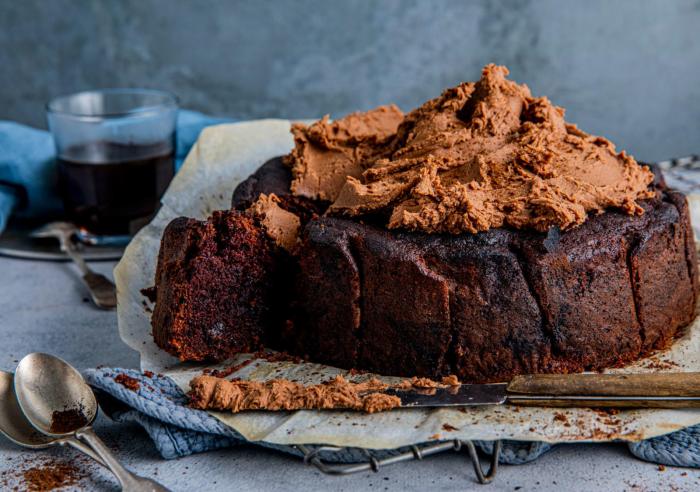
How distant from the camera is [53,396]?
2410mm

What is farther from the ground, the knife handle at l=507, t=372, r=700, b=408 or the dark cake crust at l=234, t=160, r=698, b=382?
the dark cake crust at l=234, t=160, r=698, b=382

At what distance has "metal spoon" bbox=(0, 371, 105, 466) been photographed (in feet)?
7.43

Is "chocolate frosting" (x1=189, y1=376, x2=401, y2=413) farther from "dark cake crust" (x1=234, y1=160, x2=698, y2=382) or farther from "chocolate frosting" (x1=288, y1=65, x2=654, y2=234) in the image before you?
"chocolate frosting" (x1=288, y1=65, x2=654, y2=234)

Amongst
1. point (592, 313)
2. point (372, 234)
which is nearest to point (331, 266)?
point (372, 234)

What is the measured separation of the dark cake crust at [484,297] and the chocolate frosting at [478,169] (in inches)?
2.5

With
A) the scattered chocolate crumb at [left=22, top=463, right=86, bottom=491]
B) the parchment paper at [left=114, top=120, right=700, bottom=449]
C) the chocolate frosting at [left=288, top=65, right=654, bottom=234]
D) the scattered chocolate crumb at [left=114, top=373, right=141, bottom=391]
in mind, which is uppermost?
the chocolate frosting at [left=288, top=65, right=654, bottom=234]

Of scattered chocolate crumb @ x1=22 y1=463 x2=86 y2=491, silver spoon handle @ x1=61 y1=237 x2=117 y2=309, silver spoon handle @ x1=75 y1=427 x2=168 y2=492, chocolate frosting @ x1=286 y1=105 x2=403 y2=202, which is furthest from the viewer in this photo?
silver spoon handle @ x1=61 y1=237 x2=117 y2=309

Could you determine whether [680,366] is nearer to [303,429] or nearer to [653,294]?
[653,294]

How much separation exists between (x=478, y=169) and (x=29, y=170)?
8.73ft

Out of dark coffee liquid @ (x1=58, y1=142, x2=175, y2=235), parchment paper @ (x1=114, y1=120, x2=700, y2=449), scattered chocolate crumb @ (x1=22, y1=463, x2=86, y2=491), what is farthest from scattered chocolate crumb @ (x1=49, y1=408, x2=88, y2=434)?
dark coffee liquid @ (x1=58, y1=142, x2=175, y2=235)

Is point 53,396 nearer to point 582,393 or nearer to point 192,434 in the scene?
point 192,434

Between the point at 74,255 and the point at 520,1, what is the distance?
132 inches

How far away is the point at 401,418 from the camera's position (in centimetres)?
226

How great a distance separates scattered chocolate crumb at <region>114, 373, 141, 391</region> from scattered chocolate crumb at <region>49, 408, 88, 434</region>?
13 centimetres
